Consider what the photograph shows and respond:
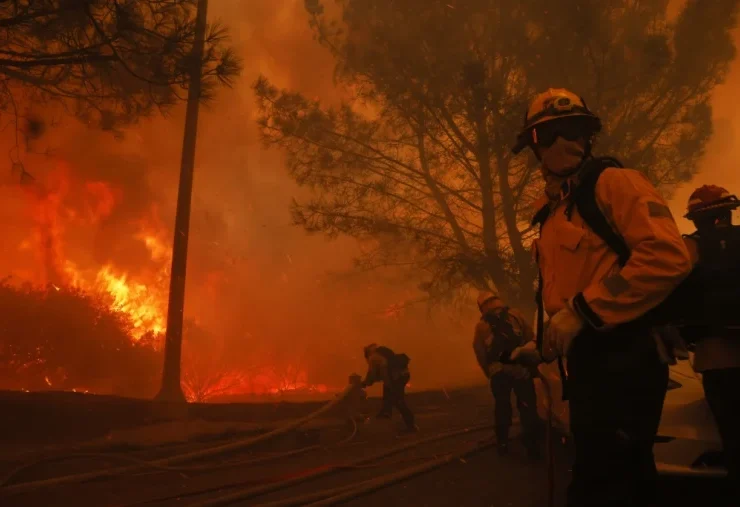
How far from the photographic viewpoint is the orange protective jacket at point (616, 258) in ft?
4.61

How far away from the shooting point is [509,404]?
213 inches

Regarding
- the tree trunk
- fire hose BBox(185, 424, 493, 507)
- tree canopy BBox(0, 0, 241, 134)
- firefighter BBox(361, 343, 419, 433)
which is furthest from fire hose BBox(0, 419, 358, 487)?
the tree trunk

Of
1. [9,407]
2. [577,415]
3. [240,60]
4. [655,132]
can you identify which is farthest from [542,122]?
[655,132]

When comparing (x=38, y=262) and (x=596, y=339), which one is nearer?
(x=596, y=339)

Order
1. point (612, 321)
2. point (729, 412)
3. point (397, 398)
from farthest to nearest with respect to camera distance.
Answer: point (397, 398), point (729, 412), point (612, 321)

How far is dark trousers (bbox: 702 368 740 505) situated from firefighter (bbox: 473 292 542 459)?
295 centimetres

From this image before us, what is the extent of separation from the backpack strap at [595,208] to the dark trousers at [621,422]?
22cm

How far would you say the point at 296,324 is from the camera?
2694cm

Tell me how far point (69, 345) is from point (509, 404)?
1560 centimetres

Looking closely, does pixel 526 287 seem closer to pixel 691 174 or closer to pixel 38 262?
pixel 691 174

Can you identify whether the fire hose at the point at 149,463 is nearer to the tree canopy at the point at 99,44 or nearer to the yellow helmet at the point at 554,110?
the tree canopy at the point at 99,44

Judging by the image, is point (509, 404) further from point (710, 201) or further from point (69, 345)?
point (69, 345)

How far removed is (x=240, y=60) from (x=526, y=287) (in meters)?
5.92

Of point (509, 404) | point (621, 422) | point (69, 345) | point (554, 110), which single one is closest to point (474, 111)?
point (509, 404)
